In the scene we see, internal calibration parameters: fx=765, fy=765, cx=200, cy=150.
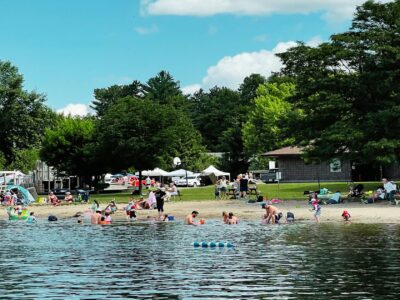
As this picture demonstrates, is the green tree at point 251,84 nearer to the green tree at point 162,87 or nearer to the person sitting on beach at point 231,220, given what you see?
the green tree at point 162,87

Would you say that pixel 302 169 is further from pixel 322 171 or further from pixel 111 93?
pixel 111 93

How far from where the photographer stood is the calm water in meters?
18.1

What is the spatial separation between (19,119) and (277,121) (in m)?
50.1

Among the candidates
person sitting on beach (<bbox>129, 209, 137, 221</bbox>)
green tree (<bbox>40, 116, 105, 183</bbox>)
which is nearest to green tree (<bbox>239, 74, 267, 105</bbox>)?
green tree (<bbox>40, 116, 105, 183</bbox>)

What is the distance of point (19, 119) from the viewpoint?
96.1m

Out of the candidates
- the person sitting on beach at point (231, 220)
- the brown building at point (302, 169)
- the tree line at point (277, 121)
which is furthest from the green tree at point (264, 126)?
the person sitting on beach at point (231, 220)

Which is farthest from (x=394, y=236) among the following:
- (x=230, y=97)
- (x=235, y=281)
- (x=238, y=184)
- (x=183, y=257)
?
(x=230, y=97)

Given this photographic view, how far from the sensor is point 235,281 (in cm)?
1959

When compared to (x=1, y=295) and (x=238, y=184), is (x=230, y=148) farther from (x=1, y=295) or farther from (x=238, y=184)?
(x=1, y=295)

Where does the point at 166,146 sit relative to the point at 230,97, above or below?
below

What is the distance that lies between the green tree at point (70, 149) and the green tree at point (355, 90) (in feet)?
84.5

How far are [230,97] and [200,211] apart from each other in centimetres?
10660

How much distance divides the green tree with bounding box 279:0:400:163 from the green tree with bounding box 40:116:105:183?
25.8 metres

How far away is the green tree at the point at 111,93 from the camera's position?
178 meters
